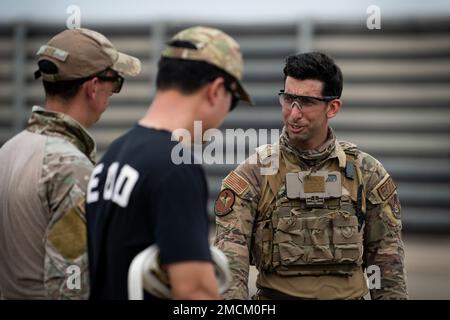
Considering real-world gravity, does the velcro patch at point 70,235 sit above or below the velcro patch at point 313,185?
below

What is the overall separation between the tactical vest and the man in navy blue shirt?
1055mm

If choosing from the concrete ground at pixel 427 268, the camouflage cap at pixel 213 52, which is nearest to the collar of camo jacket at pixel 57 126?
the camouflage cap at pixel 213 52

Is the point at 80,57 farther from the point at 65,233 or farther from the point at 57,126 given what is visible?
the point at 65,233

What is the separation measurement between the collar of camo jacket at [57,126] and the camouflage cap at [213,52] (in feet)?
2.02

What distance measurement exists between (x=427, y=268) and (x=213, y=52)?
651cm

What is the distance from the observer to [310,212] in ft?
10.9

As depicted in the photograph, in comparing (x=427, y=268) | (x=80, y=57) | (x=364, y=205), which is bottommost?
(x=427, y=268)

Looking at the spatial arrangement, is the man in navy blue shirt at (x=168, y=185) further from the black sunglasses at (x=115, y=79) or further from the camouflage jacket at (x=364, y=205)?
the camouflage jacket at (x=364, y=205)

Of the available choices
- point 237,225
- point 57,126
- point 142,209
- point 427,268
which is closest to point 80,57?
point 57,126

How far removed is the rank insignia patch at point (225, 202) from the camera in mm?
3227

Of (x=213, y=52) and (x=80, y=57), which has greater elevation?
(x=80, y=57)

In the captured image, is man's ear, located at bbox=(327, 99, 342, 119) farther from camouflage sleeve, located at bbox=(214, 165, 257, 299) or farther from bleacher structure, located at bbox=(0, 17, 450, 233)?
bleacher structure, located at bbox=(0, 17, 450, 233)

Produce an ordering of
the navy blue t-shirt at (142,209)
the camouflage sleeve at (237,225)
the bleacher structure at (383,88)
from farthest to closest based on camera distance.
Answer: the bleacher structure at (383,88)
the camouflage sleeve at (237,225)
the navy blue t-shirt at (142,209)

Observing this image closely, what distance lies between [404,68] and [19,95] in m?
4.97
